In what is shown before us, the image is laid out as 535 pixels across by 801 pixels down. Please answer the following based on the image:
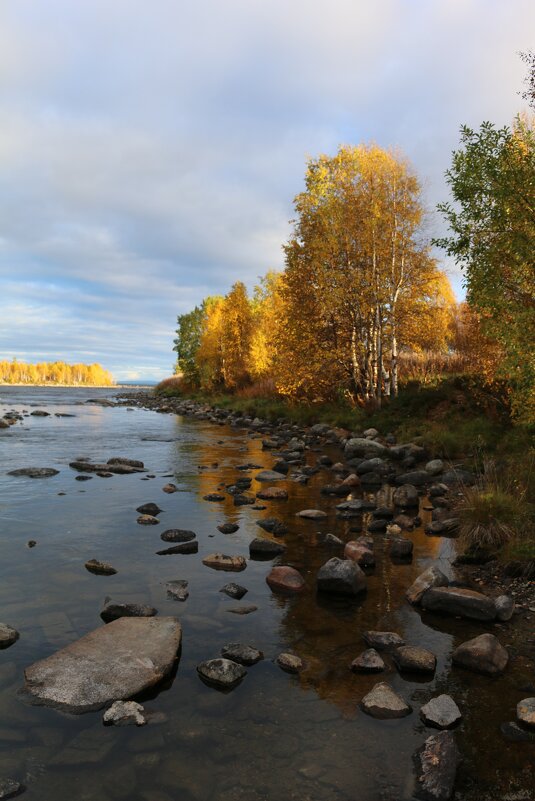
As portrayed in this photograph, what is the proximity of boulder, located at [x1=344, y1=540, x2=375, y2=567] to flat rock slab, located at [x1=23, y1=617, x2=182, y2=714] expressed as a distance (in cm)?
372

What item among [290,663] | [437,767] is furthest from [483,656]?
[290,663]

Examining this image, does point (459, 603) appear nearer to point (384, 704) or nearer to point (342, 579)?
point (342, 579)

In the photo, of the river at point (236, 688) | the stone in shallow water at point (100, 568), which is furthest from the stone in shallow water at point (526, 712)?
the stone in shallow water at point (100, 568)

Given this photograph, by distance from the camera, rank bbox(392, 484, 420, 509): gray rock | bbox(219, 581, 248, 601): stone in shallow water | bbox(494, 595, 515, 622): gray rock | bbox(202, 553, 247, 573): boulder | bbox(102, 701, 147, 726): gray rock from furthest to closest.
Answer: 1. bbox(392, 484, 420, 509): gray rock
2. bbox(202, 553, 247, 573): boulder
3. bbox(219, 581, 248, 601): stone in shallow water
4. bbox(494, 595, 515, 622): gray rock
5. bbox(102, 701, 147, 726): gray rock

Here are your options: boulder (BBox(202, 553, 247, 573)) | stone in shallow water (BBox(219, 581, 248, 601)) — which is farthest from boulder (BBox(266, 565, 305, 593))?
boulder (BBox(202, 553, 247, 573))

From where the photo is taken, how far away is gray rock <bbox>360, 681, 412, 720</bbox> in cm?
471

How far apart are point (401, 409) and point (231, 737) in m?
21.8

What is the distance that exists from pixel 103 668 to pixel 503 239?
1082 cm

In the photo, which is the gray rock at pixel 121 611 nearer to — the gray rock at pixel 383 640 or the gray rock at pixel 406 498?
the gray rock at pixel 383 640

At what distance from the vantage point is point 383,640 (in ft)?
19.8

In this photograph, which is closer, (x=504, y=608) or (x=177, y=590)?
(x=504, y=608)

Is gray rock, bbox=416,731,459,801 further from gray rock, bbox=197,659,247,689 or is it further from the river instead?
gray rock, bbox=197,659,247,689

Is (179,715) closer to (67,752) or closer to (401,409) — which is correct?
(67,752)

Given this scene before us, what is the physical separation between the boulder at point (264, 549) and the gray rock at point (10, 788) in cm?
562
